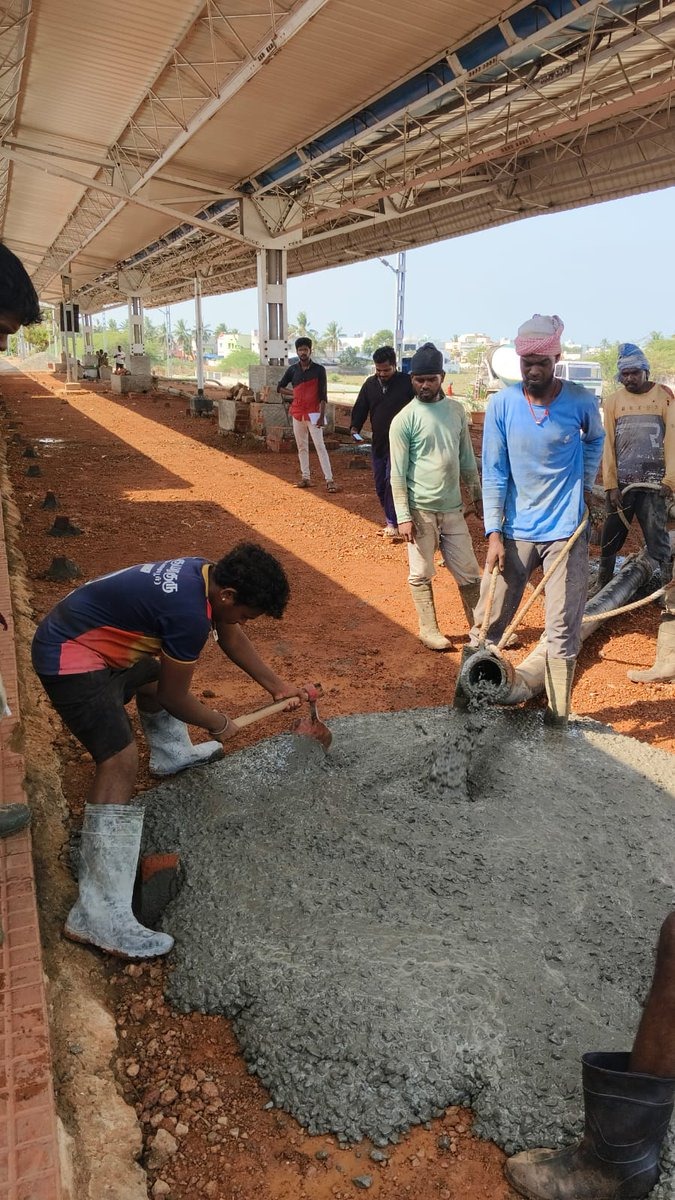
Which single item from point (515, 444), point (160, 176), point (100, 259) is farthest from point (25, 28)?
point (100, 259)

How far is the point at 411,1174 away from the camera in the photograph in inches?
75.7

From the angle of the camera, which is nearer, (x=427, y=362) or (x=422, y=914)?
(x=422, y=914)

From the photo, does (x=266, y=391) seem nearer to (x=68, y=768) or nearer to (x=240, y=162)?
(x=240, y=162)

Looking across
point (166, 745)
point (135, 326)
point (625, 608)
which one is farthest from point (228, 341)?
point (166, 745)

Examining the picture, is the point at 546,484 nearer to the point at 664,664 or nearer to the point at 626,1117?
the point at 664,664

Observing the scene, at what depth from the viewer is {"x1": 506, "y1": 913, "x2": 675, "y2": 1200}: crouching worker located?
5.37 ft

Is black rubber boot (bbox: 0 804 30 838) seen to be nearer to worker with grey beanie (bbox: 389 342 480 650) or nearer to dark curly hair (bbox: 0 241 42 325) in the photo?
dark curly hair (bbox: 0 241 42 325)

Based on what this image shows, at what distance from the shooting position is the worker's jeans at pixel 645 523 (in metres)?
5.43

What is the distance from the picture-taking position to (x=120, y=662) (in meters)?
2.77

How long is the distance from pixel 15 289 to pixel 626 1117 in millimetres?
2572

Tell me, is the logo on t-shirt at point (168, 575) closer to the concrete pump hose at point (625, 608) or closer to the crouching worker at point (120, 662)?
the crouching worker at point (120, 662)

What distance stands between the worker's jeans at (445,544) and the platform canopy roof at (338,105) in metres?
5.62

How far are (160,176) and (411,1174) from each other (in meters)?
15.8

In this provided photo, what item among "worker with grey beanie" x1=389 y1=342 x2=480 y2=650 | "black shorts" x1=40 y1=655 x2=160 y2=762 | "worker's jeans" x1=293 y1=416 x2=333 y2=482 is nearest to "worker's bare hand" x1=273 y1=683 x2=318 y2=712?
"black shorts" x1=40 y1=655 x2=160 y2=762
